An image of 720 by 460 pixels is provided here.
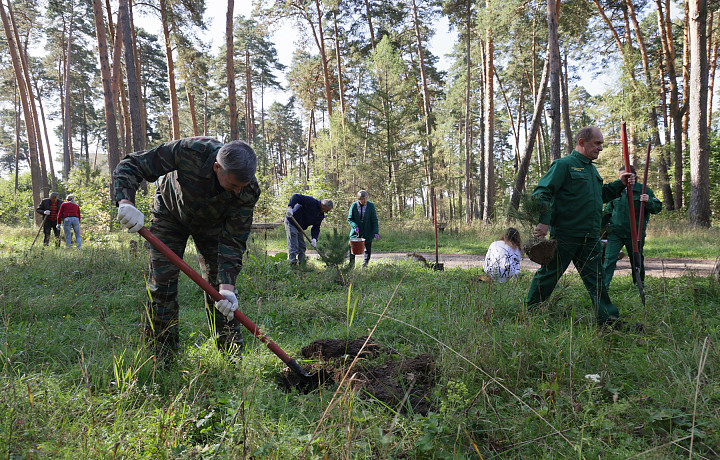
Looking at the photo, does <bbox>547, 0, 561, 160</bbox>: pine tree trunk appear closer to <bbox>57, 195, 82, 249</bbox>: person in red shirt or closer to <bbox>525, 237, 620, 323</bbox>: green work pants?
<bbox>525, 237, 620, 323</bbox>: green work pants

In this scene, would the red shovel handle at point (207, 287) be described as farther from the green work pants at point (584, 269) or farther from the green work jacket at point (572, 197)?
the green work jacket at point (572, 197)

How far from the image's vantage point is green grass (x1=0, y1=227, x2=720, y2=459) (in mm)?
1812

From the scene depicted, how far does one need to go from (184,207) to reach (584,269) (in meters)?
3.83

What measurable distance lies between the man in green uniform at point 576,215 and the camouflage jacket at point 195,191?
287 cm

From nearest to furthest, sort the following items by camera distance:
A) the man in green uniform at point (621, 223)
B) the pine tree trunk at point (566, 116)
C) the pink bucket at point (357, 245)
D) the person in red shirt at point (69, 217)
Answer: the man in green uniform at point (621, 223) → the pink bucket at point (357, 245) → the person in red shirt at point (69, 217) → the pine tree trunk at point (566, 116)

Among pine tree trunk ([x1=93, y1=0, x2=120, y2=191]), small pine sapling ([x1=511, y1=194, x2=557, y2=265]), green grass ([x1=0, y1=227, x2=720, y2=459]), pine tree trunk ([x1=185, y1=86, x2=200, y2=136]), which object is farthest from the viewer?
pine tree trunk ([x1=185, y1=86, x2=200, y2=136])

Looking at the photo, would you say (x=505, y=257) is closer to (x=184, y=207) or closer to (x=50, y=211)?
(x=184, y=207)

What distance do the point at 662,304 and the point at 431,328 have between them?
8.50 feet

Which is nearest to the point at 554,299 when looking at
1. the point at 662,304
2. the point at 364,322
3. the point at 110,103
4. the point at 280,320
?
the point at 662,304

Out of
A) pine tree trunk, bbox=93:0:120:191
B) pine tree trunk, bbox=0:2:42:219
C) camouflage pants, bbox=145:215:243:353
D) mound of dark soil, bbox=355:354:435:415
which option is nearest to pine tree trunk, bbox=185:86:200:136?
pine tree trunk, bbox=93:0:120:191

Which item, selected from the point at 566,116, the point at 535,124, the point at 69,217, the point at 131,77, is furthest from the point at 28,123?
the point at 566,116

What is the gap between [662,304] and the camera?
4000 millimetres

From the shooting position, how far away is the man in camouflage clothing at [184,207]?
295 centimetres

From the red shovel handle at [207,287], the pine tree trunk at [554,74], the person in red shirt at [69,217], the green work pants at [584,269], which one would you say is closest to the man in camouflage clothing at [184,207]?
the red shovel handle at [207,287]
